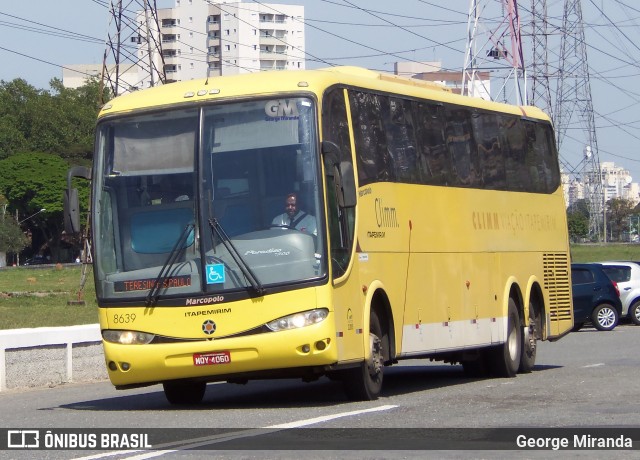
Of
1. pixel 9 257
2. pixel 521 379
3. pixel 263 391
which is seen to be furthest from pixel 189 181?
pixel 9 257

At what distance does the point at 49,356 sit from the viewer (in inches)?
774

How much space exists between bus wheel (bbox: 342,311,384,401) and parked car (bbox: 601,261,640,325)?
23.6m

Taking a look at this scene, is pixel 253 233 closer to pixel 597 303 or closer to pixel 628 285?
pixel 597 303

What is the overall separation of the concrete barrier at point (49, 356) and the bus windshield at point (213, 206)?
4.99 m

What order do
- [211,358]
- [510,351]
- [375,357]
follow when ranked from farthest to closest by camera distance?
[510,351] < [375,357] < [211,358]

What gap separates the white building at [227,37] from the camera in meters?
167

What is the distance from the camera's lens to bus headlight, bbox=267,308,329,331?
44.8ft

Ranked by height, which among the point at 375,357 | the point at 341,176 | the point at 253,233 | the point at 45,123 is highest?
the point at 45,123


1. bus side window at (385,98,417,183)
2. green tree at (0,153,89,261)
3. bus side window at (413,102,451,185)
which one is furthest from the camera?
green tree at (0,153,89,261)

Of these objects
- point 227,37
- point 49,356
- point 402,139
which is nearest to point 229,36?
point 227,37

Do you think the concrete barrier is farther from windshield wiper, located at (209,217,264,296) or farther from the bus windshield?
windshield wiper, located at (209,217,264,296)

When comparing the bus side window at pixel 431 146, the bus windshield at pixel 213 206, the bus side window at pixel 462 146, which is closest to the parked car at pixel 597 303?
the bus side window at pixel 462 146

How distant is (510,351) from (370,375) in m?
5.36

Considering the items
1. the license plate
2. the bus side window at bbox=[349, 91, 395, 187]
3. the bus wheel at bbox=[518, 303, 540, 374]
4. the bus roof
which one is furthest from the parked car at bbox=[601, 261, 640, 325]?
the license plate
